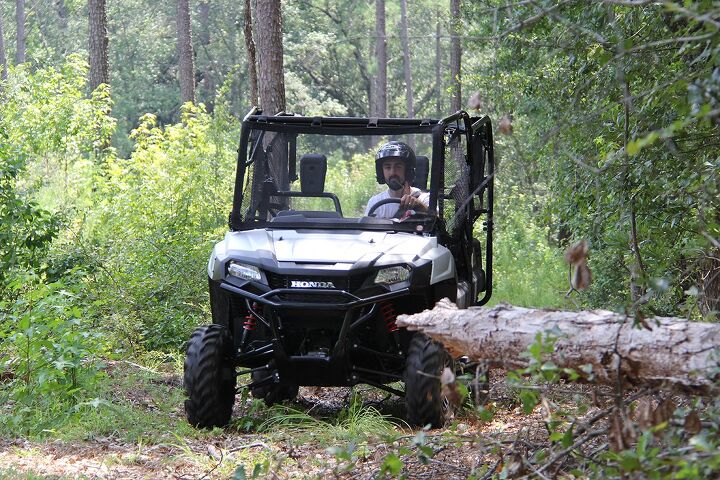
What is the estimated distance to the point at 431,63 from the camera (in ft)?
177

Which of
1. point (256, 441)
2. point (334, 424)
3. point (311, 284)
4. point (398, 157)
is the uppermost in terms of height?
point (398, 157)

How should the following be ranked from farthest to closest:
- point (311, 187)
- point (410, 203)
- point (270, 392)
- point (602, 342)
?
1. point (270, 392)
2. point (311, 187)
3. point (410, 203)
4. point (602, 342)

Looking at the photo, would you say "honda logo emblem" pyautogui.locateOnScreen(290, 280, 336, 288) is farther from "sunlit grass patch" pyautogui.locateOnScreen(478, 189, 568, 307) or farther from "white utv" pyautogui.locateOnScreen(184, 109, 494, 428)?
"sunlit grass patch" pyautogui.locateOnScreen(478, 189, 568, 307)

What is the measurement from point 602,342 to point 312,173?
13.9 ft

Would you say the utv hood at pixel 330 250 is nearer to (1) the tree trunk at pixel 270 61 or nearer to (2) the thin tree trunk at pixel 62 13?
(1) the tree trunk at pixel 270 61

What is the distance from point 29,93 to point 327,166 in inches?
561

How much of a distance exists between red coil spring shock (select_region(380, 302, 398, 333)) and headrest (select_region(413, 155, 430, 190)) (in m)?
1.05

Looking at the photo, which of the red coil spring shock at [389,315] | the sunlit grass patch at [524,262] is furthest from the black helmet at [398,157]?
the sunlit grass patch at [524,262]

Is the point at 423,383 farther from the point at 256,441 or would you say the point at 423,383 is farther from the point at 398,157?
the point at 398,157

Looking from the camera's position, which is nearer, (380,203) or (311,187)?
(380,203)

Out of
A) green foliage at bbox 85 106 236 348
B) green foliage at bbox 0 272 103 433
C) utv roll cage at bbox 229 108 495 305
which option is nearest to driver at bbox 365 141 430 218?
utv roll cage at bbox 229 108 495 305

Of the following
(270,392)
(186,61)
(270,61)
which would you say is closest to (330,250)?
(270,392)

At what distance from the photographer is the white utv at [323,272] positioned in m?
7.43

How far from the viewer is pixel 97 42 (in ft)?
71.5
